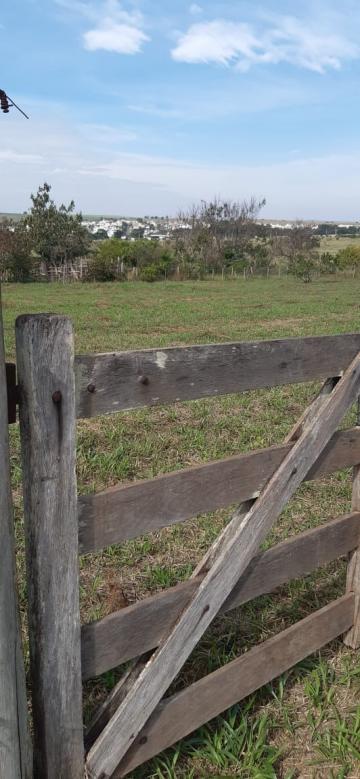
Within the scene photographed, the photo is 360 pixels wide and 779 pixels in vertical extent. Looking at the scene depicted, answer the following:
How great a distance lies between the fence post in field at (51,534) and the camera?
173cm

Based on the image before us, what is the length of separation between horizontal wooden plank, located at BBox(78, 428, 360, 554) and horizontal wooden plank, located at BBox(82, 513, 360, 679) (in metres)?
0.26

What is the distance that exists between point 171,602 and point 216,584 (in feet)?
0.65

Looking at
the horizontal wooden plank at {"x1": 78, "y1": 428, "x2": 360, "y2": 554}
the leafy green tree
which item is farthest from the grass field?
the leafy green tree

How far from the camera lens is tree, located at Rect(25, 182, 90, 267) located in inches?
1832

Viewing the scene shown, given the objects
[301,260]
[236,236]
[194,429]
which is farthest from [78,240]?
[194,429]

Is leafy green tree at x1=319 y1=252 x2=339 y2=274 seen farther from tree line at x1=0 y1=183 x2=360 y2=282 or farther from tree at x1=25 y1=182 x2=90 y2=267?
tree at x1=25 y1=182 x2=90 y2=267

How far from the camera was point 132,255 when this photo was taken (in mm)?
44688

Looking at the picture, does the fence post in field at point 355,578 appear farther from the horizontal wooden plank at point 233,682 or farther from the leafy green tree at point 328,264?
the leafy green tree at point 328,264

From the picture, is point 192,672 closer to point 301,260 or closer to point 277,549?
point 277,549

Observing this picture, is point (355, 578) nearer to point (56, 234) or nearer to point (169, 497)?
point (169, 497)

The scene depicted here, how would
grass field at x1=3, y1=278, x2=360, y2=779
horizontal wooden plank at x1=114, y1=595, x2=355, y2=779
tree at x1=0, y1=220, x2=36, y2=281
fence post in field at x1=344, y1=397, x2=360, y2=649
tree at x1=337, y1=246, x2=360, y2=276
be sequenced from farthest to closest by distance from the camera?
tree at x1=337, y1=246, x2=360, y2=276 < tree at x1=0, y1=220, x2=36, y2=281 < fence post in field at x1=344, y1=397, x2=360, y2=649 < grass field at x1=3, y1=278, x2=360, y2=779 < horizontal wooden plank at x1=114, y1=595, x2=355, y2=779

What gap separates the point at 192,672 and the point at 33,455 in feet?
5.81

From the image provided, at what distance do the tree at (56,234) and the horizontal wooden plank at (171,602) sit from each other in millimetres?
43780

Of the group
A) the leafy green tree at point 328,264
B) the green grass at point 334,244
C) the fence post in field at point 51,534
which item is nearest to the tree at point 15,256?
Answer: the leafy green tree at point 328,264
